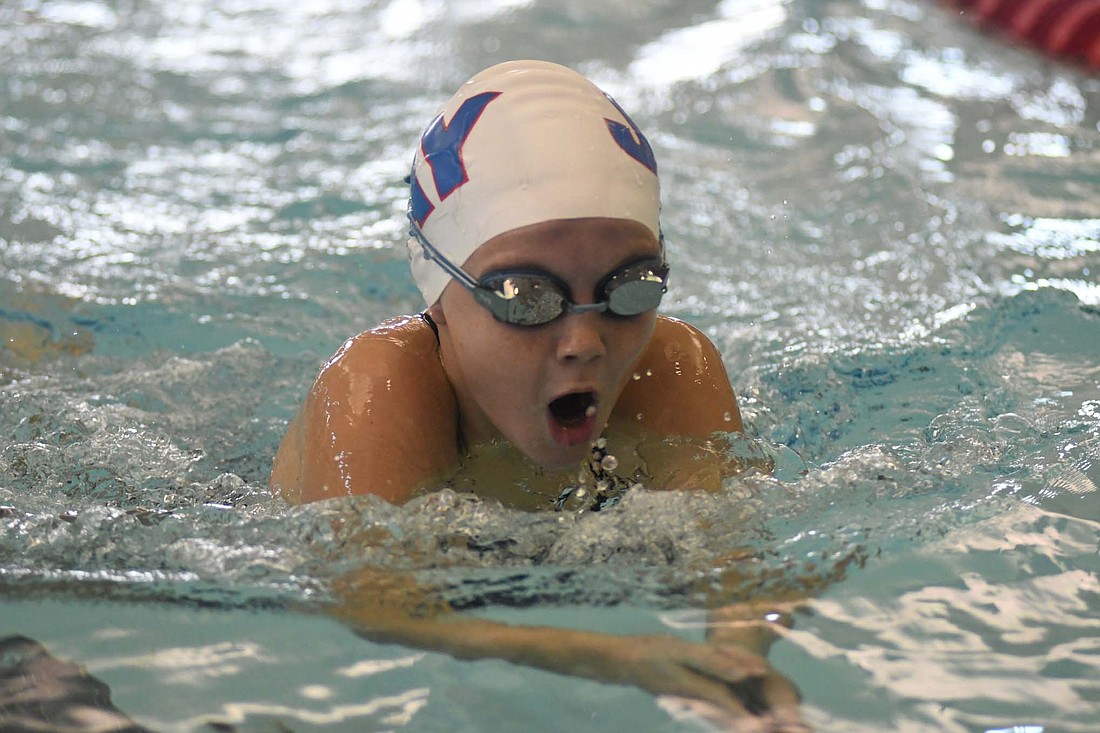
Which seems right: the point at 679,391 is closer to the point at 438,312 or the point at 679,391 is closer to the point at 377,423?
the point at 438,312

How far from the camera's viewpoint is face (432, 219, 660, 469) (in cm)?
219

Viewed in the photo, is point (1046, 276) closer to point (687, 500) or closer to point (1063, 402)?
point (1063, 402)

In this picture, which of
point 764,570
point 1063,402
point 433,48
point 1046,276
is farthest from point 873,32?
point 764,570

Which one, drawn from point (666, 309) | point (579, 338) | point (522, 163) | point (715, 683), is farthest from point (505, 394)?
point (666, 309)

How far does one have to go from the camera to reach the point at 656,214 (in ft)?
7.66

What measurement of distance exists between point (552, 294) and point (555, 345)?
0.11 metres

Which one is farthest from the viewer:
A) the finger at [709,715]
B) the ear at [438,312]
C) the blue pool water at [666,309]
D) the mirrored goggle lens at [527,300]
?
the ear at [438,312]

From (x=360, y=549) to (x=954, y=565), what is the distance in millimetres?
1086

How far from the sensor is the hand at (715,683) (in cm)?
177

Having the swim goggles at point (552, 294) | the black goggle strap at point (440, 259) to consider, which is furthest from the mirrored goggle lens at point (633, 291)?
the black goggle strap at point (440, 259)

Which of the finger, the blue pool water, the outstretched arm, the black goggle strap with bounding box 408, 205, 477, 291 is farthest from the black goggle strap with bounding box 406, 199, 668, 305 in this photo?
the finger

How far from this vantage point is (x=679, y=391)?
2.55 m

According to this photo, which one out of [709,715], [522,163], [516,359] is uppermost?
[522,163]

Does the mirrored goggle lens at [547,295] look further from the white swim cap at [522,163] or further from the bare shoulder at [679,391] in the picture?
the bare shoulder at [679,391]
